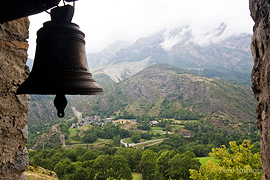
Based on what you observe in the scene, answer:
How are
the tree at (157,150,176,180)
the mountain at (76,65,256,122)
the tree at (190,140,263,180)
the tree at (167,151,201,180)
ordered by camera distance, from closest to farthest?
the tree at (190,140,263,180) < the tree at (167,151,201,180) < the tree at (157,150,176,180) < the mountain at (76,65,256,122)

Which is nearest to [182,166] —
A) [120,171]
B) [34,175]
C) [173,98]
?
[120,171]

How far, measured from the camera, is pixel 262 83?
435 cm

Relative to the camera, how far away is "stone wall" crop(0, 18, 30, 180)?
308 cm

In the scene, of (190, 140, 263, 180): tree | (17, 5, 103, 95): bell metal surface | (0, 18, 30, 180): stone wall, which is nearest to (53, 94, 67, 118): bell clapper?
(17, 5, 103, 95): bell metal surface

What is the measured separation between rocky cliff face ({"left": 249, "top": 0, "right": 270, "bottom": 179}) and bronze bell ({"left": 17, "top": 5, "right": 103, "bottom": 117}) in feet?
12.7

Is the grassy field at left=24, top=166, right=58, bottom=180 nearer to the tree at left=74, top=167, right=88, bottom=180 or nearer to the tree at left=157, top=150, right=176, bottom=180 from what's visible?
the tree at left=74, top=167, right=88, bottom=180

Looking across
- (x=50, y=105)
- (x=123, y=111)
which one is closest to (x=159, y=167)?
(x=50, y=105)

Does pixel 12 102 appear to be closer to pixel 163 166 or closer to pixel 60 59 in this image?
pixel 60 59

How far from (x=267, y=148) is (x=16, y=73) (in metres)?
5.41

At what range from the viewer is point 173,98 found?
135 m

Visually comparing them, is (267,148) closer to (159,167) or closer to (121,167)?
(121,167)

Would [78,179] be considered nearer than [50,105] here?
Yes

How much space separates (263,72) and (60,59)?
4.39 meters

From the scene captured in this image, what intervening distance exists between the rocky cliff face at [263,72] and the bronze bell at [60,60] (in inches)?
152
